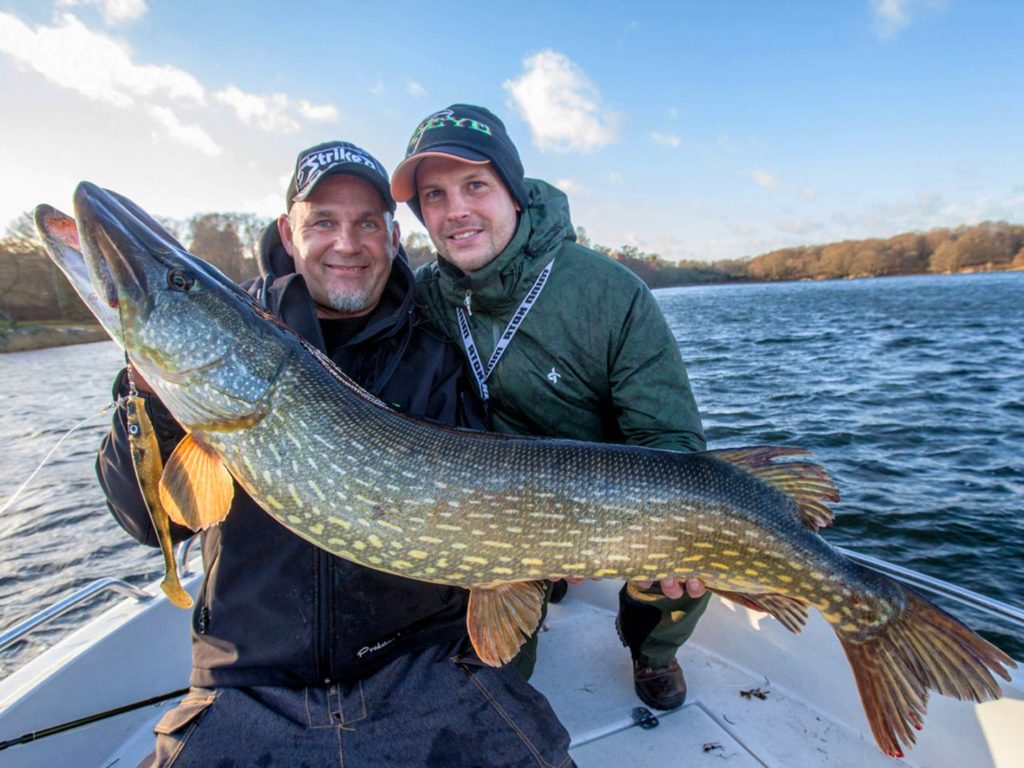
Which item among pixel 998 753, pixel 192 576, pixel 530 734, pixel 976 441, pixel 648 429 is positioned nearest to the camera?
pixel 530 734

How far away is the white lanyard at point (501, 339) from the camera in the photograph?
96.1 inches

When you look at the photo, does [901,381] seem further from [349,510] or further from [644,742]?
[349,510]

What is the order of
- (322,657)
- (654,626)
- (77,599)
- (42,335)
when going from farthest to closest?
(42,335), (654,626), (77,599), (322,657)

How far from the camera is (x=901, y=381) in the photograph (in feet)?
37.2

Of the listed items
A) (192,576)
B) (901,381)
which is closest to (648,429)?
(192,576)

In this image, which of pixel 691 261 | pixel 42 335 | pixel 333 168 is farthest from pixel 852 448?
pixel 691 261

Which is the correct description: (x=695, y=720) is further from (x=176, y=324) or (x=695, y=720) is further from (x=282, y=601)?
(x=176, y=324)

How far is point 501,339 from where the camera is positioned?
2461 millimetres

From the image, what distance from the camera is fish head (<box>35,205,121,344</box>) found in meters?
1.73

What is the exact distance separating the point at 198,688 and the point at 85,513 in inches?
288

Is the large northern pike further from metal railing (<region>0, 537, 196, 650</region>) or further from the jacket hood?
metal railing (<region>0, 537, 196, 650</region>)

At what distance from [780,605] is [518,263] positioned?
152 cm

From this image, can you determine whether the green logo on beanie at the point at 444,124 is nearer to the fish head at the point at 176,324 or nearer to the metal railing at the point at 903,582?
the fish head at the point at 176,324

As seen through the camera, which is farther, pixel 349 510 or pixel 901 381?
pixel 901 381
